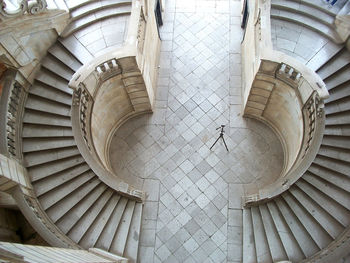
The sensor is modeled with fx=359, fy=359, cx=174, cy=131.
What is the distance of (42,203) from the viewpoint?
42.0 feet

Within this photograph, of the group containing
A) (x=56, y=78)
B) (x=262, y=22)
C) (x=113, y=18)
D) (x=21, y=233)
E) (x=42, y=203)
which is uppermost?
(x=113, y=18)

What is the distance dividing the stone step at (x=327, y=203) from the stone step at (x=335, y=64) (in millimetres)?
4474

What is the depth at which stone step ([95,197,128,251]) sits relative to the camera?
1292cm

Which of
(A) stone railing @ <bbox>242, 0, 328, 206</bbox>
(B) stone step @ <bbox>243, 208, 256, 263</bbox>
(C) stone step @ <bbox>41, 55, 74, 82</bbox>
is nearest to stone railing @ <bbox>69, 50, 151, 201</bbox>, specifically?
(C) stone step @ <bbox>41, 55, 74, 82</bbox>

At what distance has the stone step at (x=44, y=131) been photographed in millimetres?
13322

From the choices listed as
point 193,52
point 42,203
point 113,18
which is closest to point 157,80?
point 193,52

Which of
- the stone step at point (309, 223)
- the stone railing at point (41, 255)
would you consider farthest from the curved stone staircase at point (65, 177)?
the stone step at point (309, 223)

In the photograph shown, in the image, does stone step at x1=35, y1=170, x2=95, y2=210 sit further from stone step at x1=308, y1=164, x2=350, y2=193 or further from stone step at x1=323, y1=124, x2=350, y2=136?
stone step at x1=323, y1=124, x2=350, y2=136

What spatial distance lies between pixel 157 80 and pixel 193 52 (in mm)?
2464

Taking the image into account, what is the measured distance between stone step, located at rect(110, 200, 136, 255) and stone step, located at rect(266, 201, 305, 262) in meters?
5.37

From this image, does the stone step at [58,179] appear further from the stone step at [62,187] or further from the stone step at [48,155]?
the stone step at [48,155]

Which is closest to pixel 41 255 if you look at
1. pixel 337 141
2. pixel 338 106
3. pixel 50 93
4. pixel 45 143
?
pixel 45 143

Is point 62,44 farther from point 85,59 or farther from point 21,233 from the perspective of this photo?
point 21,233

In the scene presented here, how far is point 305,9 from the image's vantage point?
15.9m
